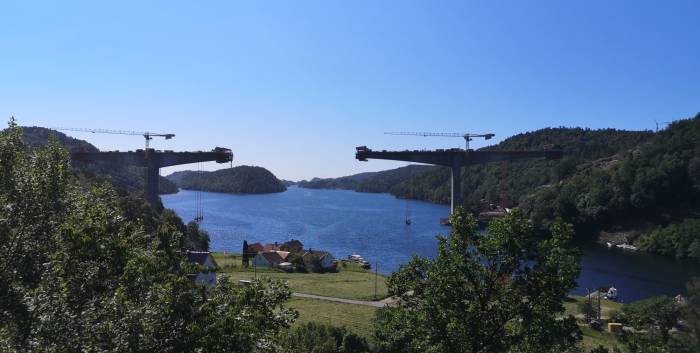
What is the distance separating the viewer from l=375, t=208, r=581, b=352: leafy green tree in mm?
8016

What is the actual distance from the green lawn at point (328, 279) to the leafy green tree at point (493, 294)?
2113cm

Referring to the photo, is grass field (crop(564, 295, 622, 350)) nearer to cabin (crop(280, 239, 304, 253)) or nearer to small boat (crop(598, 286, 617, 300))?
small boat (crop(598, 286, 617, 300))

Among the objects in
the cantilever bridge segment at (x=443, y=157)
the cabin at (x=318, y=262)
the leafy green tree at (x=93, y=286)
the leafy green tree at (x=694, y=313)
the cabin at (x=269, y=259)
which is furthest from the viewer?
the cantilever bridge segment at (x=443, y=157)

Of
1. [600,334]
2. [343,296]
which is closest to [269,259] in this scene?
[343,296]

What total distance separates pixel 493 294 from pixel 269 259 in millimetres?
40025

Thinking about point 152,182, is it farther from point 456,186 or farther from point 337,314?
point 337,314

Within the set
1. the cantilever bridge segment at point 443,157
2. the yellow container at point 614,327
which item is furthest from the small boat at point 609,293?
the cantilever bridge segment at point 443,157

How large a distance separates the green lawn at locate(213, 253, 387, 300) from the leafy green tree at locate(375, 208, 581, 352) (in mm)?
21127

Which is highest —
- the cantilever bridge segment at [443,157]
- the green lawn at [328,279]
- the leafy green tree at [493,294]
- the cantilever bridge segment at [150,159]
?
the cantilever bridge segment at [443,157]

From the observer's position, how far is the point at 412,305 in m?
9.02

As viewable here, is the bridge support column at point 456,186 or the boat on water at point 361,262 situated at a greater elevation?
the bridge support column at point 456,186

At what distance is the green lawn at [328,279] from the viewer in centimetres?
3438

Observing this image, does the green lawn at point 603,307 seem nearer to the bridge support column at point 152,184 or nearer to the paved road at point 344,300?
the paved road at point 344,300

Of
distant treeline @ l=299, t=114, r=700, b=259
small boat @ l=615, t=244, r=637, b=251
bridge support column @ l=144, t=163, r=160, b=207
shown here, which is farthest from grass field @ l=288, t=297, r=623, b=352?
small boat @ l=615, t=244, r=637, b=251
